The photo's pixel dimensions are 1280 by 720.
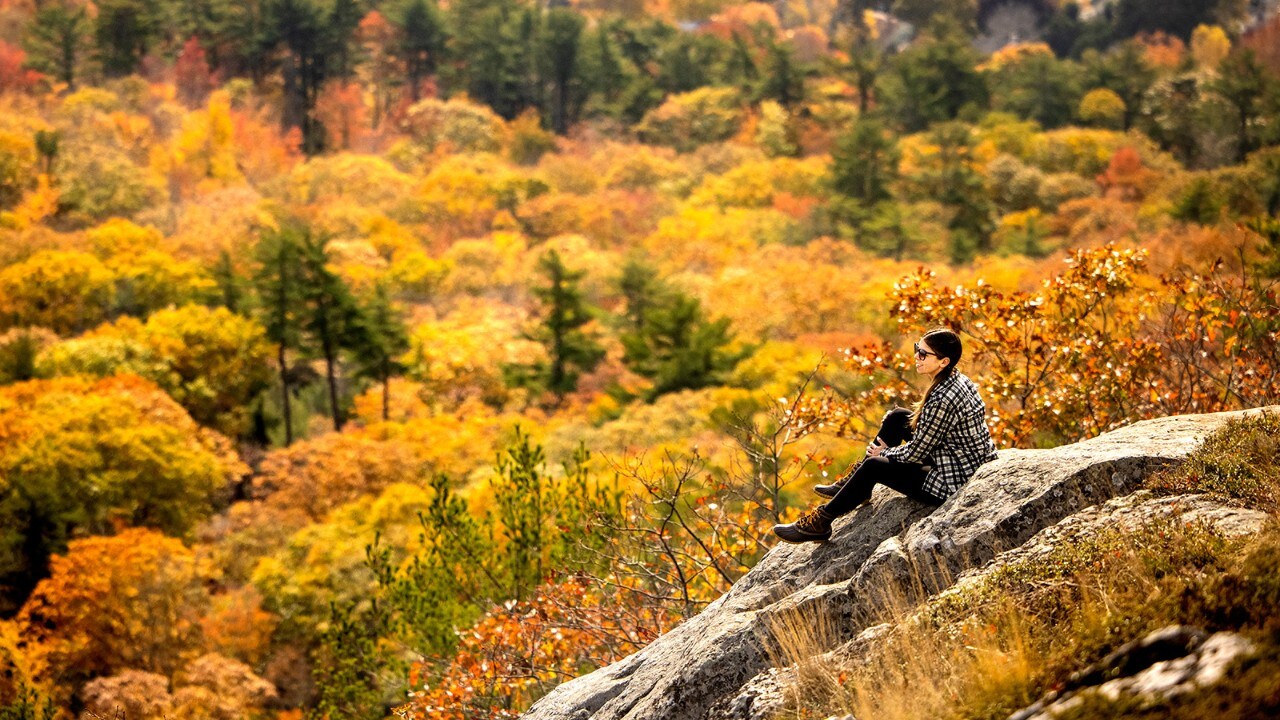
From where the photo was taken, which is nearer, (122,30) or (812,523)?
(812,523)

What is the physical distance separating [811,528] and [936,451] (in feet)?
3.11

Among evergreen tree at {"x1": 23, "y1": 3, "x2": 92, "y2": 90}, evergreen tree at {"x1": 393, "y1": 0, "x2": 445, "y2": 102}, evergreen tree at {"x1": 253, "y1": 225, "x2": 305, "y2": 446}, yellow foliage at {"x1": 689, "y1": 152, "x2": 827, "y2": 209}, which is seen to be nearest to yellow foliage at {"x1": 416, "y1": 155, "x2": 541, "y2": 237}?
yellow foliage at {"x1": 689, "y1": 152, "x2": 827, "y2": 209}

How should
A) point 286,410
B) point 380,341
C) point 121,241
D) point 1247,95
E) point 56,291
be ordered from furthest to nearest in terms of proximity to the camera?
point 1247,95, point 121,241, point 56,291, point 286,410, point 380,341

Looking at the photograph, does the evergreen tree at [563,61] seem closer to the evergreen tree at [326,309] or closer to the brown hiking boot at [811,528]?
the evergreen tree at [326,309]

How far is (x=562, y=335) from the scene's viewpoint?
38562 mm

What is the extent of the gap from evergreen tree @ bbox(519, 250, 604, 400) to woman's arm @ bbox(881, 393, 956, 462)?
31110 mm

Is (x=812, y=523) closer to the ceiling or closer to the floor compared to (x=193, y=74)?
closer to the floor

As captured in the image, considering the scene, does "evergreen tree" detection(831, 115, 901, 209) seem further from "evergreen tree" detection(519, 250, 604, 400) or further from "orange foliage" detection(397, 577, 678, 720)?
"orange foliage" detection(397, 577, 678, 720)

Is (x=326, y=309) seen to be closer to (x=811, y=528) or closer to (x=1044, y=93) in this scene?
(x=811, y=528)

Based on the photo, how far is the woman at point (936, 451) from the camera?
6.86 metres

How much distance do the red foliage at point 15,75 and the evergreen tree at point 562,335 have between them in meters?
46.4

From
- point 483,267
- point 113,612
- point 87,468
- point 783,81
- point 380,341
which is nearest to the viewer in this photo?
point 113,612

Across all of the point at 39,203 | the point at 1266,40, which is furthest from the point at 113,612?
the point at 1266,40

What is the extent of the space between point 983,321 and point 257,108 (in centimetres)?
7102
